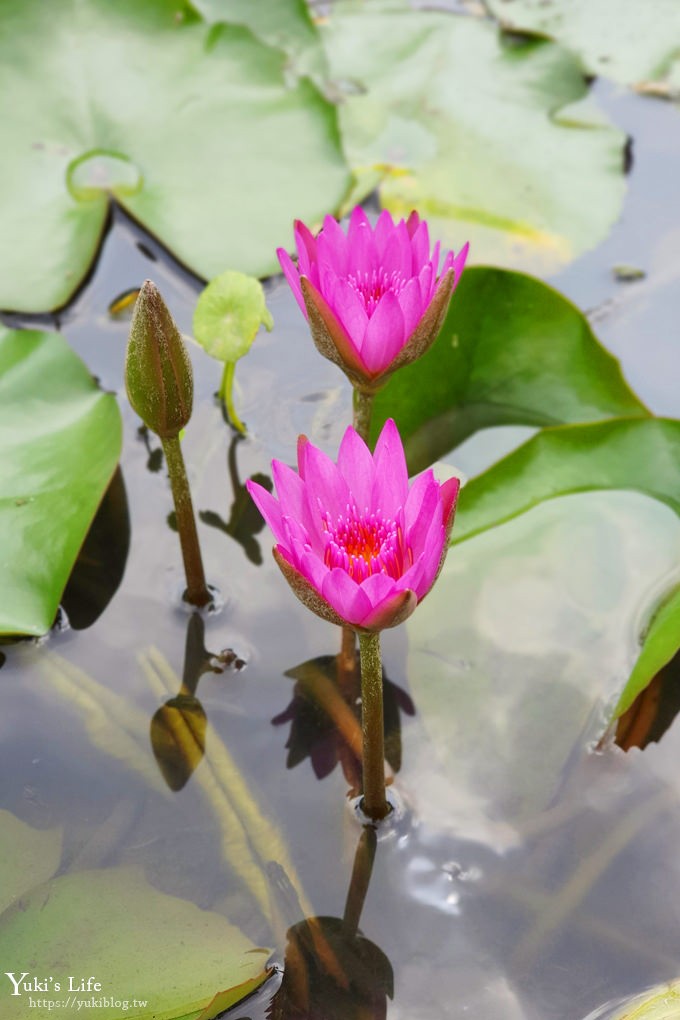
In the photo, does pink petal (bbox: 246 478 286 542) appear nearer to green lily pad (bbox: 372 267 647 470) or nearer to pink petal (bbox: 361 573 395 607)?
pink petal (bbox: 361 573 395 607)

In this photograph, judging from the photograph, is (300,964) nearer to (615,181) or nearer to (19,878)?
(19,878)

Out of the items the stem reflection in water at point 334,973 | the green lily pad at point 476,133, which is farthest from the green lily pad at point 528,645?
the green lily pad at point 476,133

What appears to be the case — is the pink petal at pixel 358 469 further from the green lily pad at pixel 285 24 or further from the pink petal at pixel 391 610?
the green lily pad at pixel 285 24

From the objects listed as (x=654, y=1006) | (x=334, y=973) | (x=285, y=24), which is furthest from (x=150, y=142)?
(x=654, y=1006)

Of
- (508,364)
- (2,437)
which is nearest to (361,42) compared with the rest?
(508,364)

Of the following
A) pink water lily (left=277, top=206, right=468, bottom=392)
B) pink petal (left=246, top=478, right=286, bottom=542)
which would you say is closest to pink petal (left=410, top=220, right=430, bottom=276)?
pink water lily (left=277, top=206, right=468, bottom=392)
